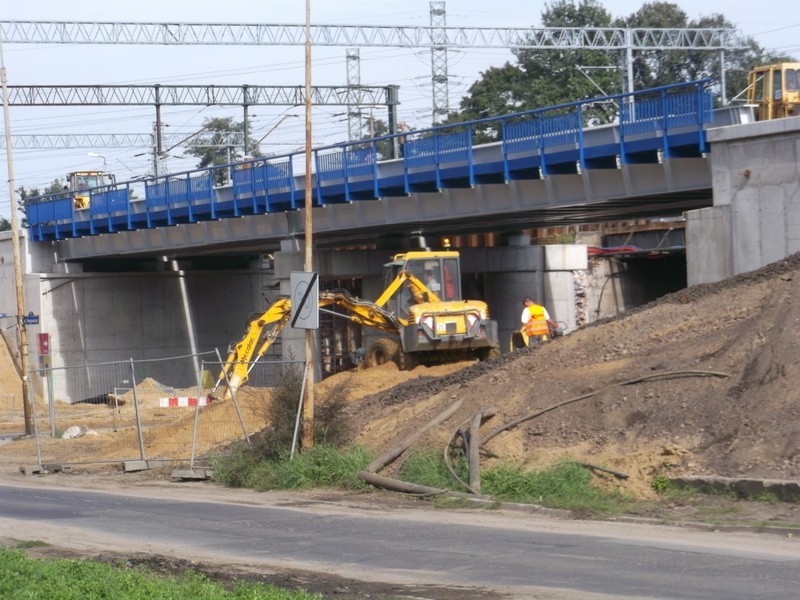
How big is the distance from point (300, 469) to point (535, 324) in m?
11.5

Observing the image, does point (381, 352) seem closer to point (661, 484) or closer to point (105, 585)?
point (661, 484)

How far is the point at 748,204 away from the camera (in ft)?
79.0

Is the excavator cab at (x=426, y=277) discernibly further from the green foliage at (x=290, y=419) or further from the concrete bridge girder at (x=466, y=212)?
the green foliage at (x=290, y=419)

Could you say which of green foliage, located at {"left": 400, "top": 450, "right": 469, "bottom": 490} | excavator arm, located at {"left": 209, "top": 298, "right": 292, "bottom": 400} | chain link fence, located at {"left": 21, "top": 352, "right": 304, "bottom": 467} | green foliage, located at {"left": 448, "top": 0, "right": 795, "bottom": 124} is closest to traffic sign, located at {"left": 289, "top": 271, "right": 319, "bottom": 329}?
chain link fence, located at {"left": 21, "top": 352, "right": 304, "bottom": 467}

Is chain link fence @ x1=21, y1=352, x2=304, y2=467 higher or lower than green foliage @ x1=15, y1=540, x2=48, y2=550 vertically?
lower

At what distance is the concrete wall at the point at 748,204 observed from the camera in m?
23.3

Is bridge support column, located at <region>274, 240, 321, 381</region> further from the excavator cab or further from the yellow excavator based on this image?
the excavator cab

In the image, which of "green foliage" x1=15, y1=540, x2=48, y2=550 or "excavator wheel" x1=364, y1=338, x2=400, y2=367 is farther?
"excavator wheel" x1=364, y1=338, x2=400, y2=367

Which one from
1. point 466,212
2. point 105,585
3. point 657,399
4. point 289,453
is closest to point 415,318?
point 466,212

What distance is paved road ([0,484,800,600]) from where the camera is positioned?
33.8ft

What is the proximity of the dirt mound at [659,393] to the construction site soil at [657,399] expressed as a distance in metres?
0.02

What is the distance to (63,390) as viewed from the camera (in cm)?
5088

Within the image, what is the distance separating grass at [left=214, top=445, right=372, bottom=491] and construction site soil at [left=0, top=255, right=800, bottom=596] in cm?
60

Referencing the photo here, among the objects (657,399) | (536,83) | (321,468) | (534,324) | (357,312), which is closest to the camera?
(657,399)
